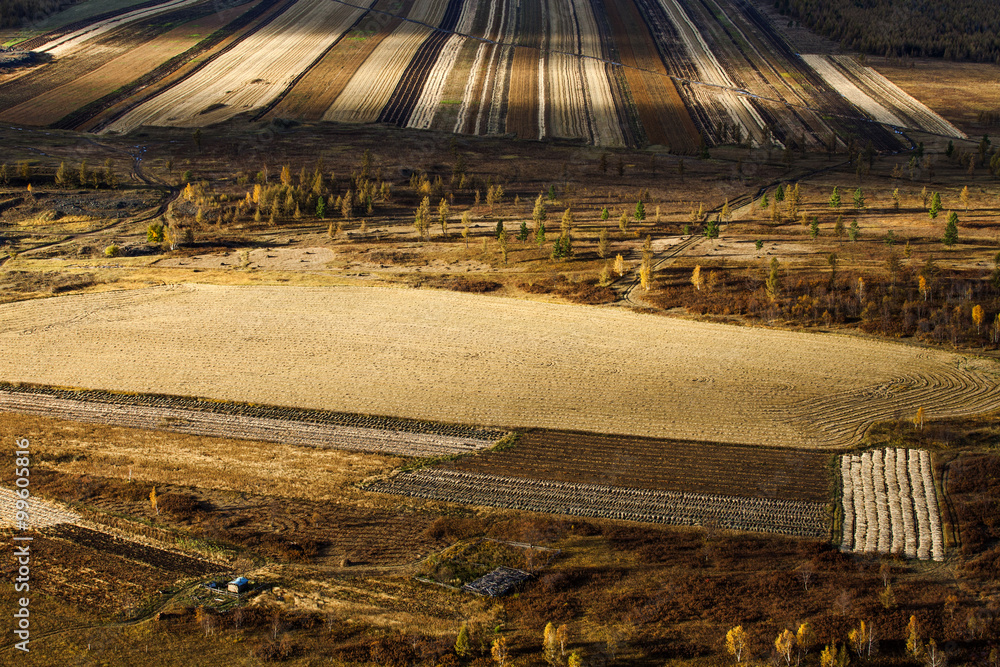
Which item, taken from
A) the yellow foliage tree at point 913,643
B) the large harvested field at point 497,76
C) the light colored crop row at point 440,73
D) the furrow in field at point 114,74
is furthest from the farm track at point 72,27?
the yellow foliage tree at point 913,643

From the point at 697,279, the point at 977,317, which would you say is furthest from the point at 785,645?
the point at 697,279

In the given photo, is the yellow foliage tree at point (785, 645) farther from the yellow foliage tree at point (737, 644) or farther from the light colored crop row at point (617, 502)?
the light colored crop row at point (617, 502)

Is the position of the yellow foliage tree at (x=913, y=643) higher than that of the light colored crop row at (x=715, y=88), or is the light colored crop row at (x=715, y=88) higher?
the light colored crop row at (x=715, y=88)

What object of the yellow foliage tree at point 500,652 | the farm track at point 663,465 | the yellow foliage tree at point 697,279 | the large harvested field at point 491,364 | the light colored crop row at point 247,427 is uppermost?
the yellow foliage tree at point 697,279

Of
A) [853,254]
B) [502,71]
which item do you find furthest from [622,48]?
[853,254]

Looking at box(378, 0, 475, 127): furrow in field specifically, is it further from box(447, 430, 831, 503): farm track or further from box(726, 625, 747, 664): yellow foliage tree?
box(726, 625, 747, 664): yellow foliage tree

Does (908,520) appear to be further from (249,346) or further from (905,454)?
(249,346)

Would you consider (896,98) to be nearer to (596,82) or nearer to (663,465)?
(596,82)
